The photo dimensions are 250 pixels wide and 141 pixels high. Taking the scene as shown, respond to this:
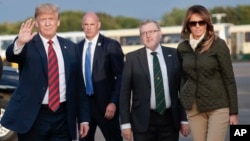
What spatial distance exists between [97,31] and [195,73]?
1.96 m

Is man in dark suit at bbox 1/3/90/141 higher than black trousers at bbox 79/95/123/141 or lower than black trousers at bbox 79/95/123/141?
higher

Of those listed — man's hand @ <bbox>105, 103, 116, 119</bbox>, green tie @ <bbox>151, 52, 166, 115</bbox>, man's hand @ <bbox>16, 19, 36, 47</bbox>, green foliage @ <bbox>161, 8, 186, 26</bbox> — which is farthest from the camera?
green foliage @ <bbox>161, 8, 186, 26</bbox>

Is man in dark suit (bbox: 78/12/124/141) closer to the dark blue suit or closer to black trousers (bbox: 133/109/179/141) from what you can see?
the dark blue suit

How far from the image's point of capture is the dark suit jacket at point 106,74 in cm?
732

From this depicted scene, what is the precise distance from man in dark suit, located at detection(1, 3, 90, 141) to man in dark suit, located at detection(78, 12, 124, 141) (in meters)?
1.30

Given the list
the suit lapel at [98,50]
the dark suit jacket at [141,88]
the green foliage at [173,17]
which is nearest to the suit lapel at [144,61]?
the dark suit jacket at [141,88]

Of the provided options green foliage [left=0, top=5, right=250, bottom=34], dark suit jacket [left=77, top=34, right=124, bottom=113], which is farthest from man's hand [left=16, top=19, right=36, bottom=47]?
green foliage [left=0, top=5, right=250, bottom=34]

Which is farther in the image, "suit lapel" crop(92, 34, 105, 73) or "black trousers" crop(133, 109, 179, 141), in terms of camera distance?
"suit lapel" crop(92, 34, 105, 73)

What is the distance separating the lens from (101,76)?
7.34m

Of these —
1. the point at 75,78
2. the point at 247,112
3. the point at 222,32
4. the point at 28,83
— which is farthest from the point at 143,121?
the point at 222,32

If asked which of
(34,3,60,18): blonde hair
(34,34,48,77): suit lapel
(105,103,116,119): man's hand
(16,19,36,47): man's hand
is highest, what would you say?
(34,3,60,18): blonde hair

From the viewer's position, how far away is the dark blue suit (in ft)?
24.1

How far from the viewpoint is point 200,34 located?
19.1 ft

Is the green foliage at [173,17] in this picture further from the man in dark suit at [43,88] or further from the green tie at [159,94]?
the man in dark suit at [43,88]
